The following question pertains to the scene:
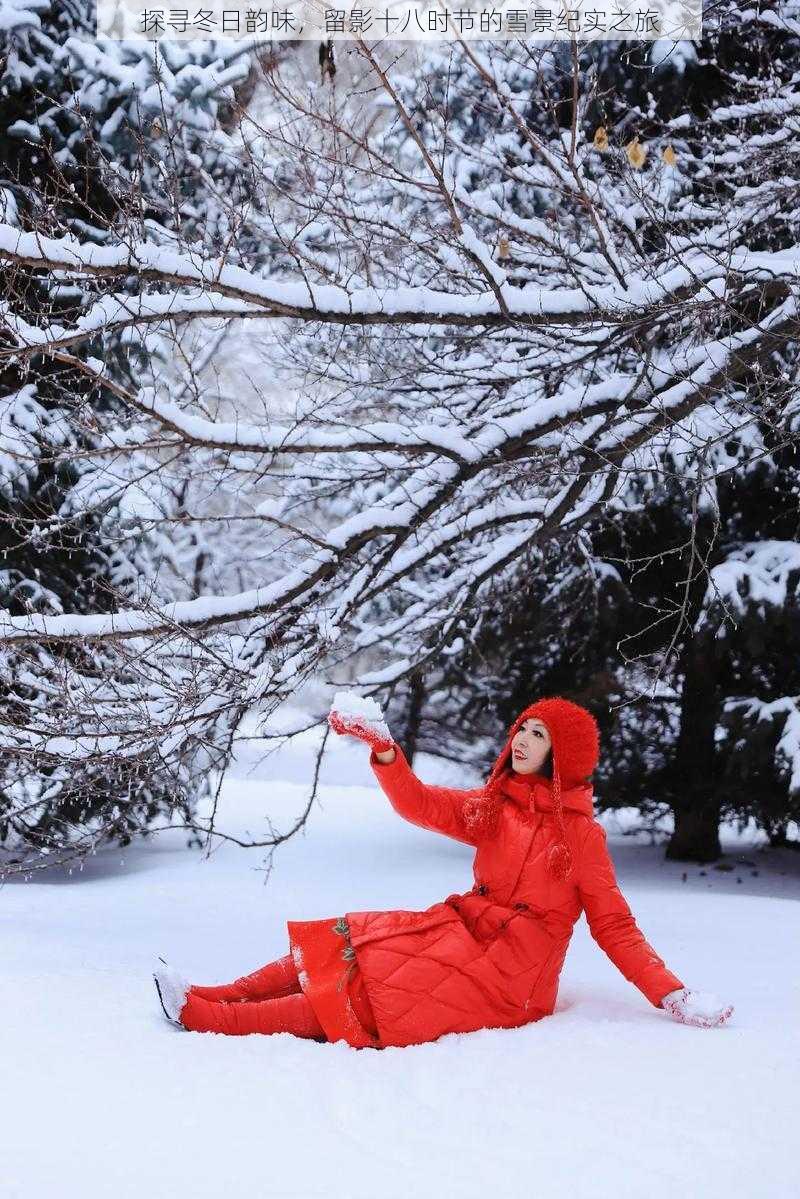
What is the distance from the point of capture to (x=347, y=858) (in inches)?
338

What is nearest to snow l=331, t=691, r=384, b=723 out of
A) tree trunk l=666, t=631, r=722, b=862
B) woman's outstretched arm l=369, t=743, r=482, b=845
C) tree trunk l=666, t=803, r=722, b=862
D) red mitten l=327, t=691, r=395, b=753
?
red mitten l=327, t=691, r=395, b=753

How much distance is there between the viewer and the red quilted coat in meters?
3.11

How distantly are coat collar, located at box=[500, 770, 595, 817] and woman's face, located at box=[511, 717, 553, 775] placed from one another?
39 mm

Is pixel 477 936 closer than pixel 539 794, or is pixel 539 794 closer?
pixel 477 936

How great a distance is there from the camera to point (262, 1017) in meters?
3.19

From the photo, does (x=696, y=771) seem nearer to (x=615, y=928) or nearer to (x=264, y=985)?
(x=615, y=928)

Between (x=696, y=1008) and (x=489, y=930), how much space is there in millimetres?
635

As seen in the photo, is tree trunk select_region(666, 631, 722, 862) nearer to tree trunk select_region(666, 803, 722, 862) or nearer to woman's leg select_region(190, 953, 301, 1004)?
tree trunk select_region(666, 803, 722, 862)

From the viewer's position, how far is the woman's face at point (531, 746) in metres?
3.55

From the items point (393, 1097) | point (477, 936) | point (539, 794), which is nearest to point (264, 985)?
point (477, 936)

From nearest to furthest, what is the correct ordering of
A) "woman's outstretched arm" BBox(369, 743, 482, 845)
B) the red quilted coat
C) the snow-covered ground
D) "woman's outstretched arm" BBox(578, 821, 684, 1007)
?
1. the snow-covered ground
2. the red quilted coat
3. "woman's outstretched arm" BBox(578, 821, 684, 1007)
4. "woman's outstretched arm" BBox(369, 743, 482, 845)

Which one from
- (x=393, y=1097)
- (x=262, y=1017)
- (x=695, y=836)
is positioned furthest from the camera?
(x=695, y=836)

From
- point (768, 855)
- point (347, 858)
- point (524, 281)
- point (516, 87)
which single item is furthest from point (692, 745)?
point (516, 87)

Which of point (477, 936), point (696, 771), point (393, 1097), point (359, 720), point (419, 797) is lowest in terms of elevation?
point (393, 1097)
